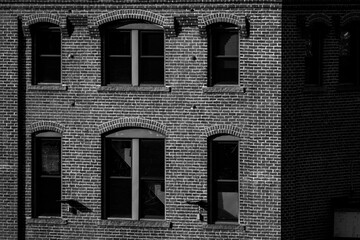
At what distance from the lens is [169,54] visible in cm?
3005

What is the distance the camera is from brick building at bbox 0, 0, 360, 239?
1161 inches

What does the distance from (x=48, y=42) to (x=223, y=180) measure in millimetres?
6153

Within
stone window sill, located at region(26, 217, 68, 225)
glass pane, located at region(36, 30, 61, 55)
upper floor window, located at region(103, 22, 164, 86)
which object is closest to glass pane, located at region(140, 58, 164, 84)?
upper floor window, located at region(103, 22, 164, 86)

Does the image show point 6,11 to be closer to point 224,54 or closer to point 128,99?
point 128,99

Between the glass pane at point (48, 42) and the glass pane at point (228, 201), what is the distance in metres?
5.89

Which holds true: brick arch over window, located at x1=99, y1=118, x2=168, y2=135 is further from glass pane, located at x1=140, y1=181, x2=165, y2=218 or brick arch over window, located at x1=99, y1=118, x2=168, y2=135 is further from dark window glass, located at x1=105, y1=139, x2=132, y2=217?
glass pane, located at x1=140, y1=181, x2=165, y2=218

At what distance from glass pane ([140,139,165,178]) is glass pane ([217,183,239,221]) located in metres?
1.70

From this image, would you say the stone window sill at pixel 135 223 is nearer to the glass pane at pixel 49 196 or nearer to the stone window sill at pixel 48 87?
the glass pane at pixel 49 196

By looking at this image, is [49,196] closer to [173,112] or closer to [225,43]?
[173,112]

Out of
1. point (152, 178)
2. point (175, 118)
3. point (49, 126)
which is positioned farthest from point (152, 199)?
point (49, 126)

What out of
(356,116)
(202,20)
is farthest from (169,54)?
(356,116)

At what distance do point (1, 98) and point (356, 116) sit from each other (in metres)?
9.94

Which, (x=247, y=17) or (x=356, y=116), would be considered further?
(x=356, y=116)

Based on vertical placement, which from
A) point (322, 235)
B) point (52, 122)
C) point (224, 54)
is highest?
point (224, 54)
